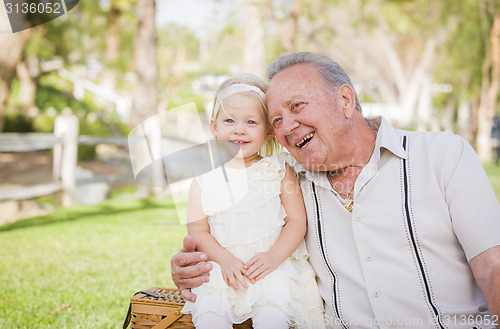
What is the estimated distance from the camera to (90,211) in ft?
25.5

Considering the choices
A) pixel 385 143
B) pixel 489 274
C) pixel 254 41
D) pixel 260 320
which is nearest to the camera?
pixel 489 274

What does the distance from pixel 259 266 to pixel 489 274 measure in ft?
3.13

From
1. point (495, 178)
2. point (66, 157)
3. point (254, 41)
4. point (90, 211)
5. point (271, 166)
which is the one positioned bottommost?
point (495, 178)

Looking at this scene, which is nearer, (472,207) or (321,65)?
(472,207)

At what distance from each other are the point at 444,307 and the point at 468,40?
20.7 metres

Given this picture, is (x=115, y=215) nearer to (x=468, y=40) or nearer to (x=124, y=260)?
(x=124, y=260)

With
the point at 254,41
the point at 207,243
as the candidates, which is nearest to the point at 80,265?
the point at 207,243

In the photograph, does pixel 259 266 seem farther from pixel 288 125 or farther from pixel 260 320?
pixel 288 125

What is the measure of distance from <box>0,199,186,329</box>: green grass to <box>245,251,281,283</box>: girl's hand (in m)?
1.41

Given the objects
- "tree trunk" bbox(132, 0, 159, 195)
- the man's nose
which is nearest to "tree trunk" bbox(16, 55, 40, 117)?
"tree trunk" bbox(132, 0, 159, 195)

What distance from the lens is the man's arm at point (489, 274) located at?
74.9 inches

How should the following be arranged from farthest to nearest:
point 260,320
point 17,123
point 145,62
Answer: point 17,123, point 145,62, point 260,320

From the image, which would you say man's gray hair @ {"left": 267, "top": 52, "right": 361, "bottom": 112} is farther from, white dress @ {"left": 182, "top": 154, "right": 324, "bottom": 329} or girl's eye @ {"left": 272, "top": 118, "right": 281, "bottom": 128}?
white dress @ {"left": 182, "top": 154, "right": 324, "bottom": 329}

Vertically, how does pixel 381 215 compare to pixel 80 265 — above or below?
above
